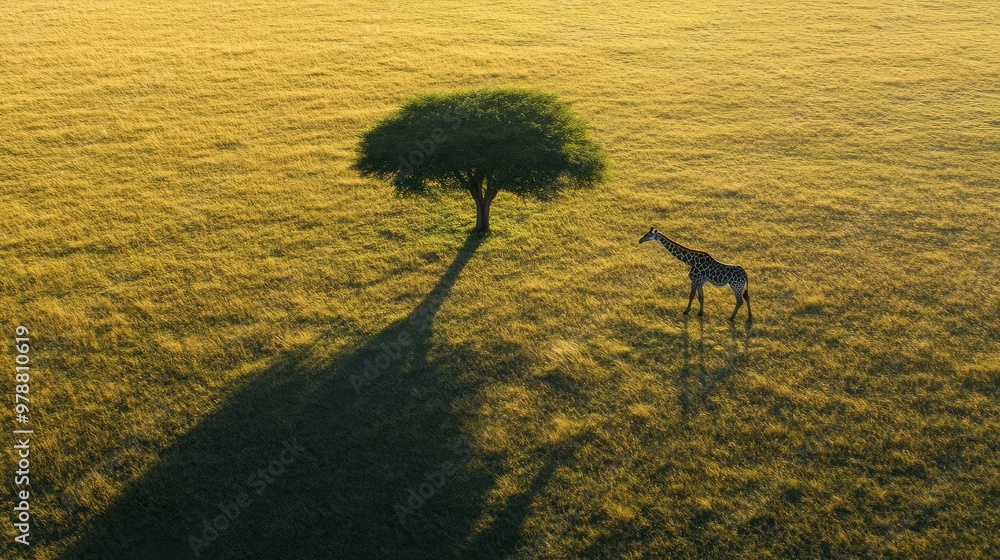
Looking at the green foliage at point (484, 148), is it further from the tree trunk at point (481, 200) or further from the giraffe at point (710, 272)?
the giraffe at point (710, 272)

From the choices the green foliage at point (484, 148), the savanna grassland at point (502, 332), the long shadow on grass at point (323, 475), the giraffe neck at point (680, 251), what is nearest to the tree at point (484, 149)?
the green foliage at point (484, 148)

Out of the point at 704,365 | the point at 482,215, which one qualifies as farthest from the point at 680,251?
the point at 482,215

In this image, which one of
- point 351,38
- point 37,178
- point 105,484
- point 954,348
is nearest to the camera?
point 105,484

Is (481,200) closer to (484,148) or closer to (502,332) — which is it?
(484,148)

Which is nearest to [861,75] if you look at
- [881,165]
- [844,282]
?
[881,165]

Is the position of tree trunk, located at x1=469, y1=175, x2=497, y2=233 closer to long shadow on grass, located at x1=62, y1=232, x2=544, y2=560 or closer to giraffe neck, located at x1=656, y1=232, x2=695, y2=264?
giraffe neck, located at x1=656, y1=232, x2=695, y2=264

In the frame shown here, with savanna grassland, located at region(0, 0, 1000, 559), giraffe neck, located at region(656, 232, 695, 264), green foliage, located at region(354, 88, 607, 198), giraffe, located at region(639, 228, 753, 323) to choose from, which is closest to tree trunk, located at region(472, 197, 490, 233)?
savanna grassland, located at region(0, 0, 1000, 559)

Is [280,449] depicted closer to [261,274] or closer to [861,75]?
[261,274]

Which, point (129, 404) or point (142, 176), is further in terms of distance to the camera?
point (142, 176)
